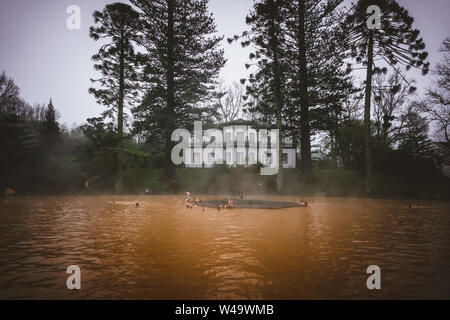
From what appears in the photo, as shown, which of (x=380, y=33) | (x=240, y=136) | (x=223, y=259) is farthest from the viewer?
(x=240, y=136)

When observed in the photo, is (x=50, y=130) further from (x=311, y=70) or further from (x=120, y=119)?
(x=311, y=70)

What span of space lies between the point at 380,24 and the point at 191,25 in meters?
18.6

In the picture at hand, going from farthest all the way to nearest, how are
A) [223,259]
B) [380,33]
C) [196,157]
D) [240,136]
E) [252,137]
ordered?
[252,137]
[240,136]
[196,157]
[380,33]
[223,259]

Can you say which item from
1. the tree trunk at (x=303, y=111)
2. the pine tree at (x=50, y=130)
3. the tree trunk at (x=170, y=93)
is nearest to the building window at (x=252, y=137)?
the tree trunk at (x=303, y=111)

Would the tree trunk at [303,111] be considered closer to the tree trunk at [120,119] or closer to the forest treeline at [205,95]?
the forest treeline at [205,95]

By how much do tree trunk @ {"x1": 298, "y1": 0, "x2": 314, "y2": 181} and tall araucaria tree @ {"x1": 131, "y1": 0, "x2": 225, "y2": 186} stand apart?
8.81 meters

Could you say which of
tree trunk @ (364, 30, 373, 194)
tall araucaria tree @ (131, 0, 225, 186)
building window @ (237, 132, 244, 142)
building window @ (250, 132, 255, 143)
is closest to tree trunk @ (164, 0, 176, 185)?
tall araucaria tree @ (131, 0, 225, 186)

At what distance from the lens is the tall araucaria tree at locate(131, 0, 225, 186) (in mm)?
27891

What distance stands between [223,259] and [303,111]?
2299 centimetres

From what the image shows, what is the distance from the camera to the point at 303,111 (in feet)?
85.7

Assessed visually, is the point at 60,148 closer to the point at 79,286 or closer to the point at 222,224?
the point at 222,224

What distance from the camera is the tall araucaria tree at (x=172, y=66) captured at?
27.9 meters

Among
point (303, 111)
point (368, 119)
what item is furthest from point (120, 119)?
point (368, 119)
